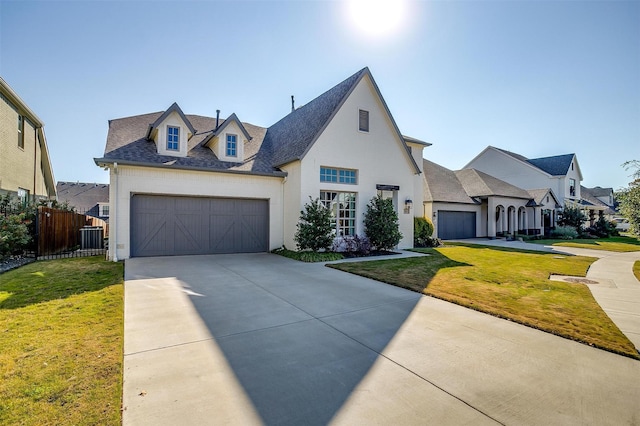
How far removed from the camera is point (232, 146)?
→ 1377 centimetres

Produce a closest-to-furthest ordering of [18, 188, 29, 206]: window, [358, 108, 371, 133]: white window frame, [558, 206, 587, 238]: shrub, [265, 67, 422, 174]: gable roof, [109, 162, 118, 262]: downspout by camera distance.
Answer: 1. [109, 162, 118, 262]: downspout
2. [265, 67, 422, 174]: gable roof
3. [358, 108, 371, 133]: white window frame
4. [18, 188, 29, 206]: window
5. [558, 206, 587, 238]: shrub

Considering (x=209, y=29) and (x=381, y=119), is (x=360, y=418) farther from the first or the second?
(x=381, y=119)

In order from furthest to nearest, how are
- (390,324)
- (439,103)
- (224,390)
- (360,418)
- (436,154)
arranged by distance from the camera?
1. (436,154)
2. (439,103)
3. (390,324)
4. (224,390)
5. (360,418)

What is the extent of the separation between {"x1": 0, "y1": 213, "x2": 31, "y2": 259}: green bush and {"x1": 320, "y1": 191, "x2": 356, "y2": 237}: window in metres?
10.7

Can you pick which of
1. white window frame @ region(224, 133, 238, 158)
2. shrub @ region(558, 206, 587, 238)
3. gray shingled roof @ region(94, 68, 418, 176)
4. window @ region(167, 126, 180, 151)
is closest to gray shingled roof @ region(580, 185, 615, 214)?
shrub @ region(558, 206, 587, 238)

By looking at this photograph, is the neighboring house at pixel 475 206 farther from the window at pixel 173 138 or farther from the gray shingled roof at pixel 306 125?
the window at pixel 173 138

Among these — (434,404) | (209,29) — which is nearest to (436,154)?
(209,29)

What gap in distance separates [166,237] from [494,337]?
11374 millimetres

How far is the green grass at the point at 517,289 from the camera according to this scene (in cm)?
472

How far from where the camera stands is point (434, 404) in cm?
280

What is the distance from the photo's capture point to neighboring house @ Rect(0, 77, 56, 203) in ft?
43.2

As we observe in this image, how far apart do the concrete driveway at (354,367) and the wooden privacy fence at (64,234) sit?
8688 mm

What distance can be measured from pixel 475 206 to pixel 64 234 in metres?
25.7

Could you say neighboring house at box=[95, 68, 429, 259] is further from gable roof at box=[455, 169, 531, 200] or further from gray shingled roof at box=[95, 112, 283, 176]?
gable roof at box=[455, 169, 531, 200]
